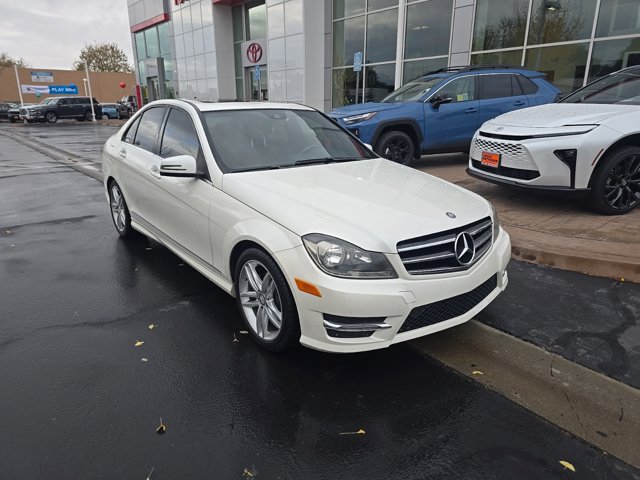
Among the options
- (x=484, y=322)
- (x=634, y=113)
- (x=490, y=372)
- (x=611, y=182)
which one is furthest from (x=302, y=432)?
(x=634, y=113)

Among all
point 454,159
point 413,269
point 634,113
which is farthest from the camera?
point 454,159

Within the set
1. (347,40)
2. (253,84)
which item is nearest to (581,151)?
(347,40)

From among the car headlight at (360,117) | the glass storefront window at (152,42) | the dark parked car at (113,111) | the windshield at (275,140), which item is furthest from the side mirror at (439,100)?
the dark parked car at (113,111)

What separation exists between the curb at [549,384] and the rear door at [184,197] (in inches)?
73.8

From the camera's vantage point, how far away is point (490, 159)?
5984mm

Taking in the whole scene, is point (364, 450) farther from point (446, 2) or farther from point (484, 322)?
point (446, 2)

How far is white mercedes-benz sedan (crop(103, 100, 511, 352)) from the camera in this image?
103 inches

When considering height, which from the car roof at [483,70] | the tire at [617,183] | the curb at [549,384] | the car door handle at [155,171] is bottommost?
the curb at [549,384]

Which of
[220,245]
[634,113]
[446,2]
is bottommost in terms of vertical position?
[220,245]

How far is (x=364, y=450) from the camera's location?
7.53ft

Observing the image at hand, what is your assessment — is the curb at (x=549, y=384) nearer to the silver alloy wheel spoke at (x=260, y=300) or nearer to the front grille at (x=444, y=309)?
the front grille at (x=444, y=309)

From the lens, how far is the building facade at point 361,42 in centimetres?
1073

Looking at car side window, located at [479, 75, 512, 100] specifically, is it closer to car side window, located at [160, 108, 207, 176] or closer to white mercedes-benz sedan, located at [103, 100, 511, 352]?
white mercedes-benz sedan, located at [103, 100, 511, 352]

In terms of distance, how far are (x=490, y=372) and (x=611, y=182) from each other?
3686 millimetres
